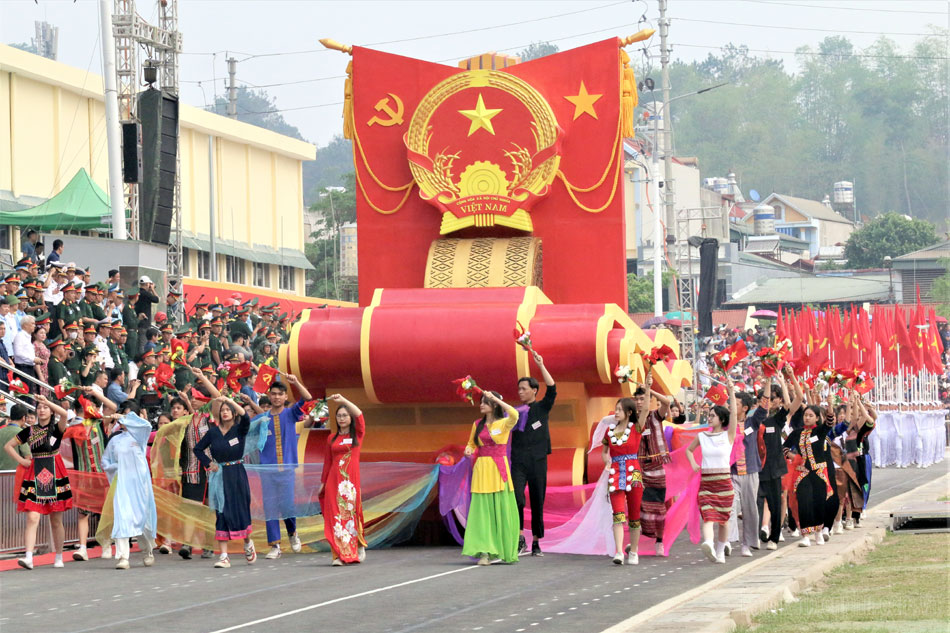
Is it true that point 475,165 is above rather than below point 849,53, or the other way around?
below

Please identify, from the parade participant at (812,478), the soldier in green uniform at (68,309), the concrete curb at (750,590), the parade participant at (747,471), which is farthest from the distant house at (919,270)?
the parade participant at (747,471)

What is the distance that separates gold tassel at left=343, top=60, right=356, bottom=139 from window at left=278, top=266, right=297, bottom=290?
121 ft

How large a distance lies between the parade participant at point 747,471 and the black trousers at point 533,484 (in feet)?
6.06

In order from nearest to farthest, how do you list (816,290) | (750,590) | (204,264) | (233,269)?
1. (750,590)
2. (204,264)
3. (233,269)
4. (816,290)

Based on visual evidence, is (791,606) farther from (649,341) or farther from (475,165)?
(475,165)

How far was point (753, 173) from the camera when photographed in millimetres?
138125

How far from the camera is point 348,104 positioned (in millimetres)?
18562

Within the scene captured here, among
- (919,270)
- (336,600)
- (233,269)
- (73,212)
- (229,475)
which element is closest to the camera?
(336,600)

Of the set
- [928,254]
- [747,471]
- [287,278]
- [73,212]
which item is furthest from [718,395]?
[928,254]

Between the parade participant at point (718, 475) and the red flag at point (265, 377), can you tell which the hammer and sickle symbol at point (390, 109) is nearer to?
the red flag at point (265, 377)

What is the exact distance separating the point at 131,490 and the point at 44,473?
85cm

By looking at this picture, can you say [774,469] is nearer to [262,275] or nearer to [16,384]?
[16,384]

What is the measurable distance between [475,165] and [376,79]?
5.47 feet

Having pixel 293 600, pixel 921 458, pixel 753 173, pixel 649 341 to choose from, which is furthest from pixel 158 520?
pixel 753 173
